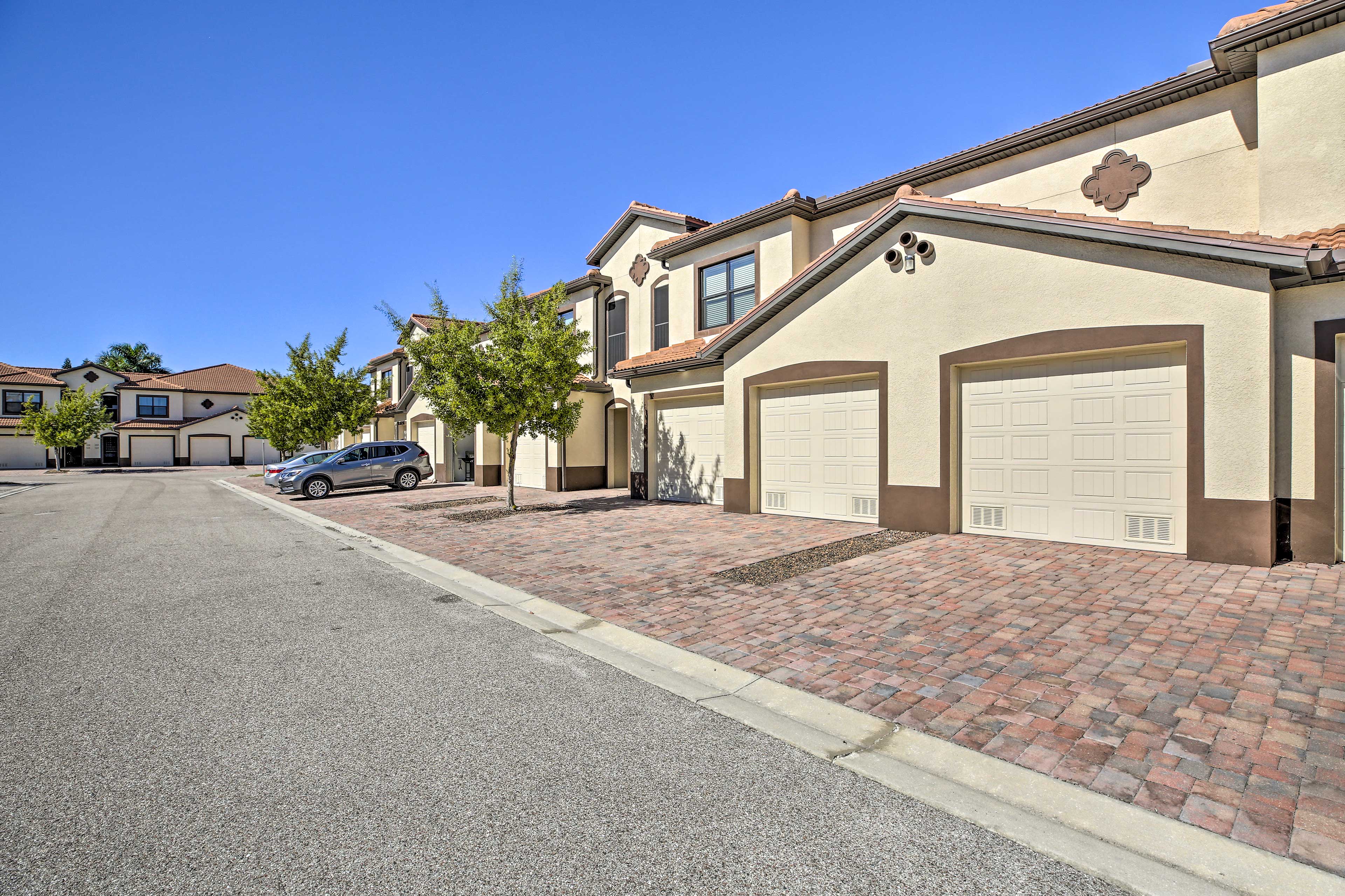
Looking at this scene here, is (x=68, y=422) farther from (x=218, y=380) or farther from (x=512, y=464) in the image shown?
(x=512, y=464)

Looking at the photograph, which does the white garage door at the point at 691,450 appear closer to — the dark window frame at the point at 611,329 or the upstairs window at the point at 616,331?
the dark window frame at the point at 611,329

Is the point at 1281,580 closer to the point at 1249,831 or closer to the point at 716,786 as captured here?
the point at 1249,831

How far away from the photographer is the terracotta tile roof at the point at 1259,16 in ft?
27.2

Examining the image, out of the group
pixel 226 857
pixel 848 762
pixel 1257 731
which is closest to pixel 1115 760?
pixel 1257 731

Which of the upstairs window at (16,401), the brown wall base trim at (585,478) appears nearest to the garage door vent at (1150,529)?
the brown wall base trim at (585,478)

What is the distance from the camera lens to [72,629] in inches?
238

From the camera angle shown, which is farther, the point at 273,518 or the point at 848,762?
the point at 273,518

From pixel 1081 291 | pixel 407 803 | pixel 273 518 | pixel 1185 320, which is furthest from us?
pixel 273 518

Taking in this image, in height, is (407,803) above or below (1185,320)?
below

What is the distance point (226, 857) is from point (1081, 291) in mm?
10460

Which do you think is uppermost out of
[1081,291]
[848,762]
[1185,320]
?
[1081,291]

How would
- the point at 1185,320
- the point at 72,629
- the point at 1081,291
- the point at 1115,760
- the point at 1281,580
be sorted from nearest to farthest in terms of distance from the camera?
1. the point at 1115,760
2. the point at 72,629
3. the point at 1281,580
4. the point at 1185,320
5. the point at 1081,291

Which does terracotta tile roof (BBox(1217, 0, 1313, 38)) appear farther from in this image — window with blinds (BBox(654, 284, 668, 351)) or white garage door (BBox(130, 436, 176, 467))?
white garage door (BBox(130, 436, 176, 467))

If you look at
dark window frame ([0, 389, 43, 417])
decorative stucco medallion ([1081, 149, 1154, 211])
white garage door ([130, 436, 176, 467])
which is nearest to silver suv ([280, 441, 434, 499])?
decorative stucco medallion ([1081, 149, 1154, 211])
